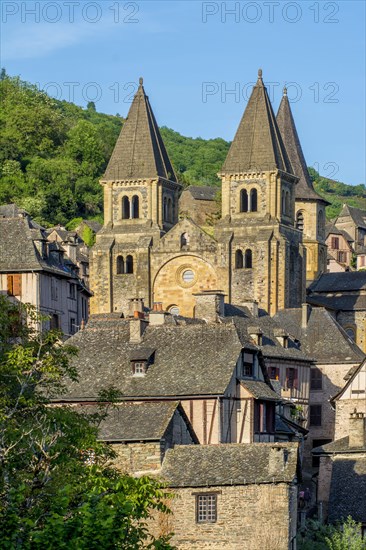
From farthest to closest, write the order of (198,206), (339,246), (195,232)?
(339,246)
(198,206)
(195,232)

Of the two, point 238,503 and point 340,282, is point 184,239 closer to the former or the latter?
point 340,282

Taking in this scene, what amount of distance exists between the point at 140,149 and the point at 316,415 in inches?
1275

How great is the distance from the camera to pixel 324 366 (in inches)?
3346

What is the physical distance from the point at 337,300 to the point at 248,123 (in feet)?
41.7

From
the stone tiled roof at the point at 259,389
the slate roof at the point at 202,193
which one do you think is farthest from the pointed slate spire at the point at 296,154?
the stone tiled roof at the point at 259,389

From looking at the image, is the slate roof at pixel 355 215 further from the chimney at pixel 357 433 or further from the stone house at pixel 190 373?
the stone house at pixel 190 373

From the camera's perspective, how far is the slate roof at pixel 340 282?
113 m

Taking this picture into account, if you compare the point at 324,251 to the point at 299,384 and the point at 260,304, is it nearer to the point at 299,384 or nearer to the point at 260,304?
the point at 260,304

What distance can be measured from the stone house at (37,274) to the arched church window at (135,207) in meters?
29.1

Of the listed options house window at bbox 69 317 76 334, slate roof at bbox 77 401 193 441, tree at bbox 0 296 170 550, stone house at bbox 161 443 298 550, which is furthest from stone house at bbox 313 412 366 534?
house window at bbox 69 317 76 334

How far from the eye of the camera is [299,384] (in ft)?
268

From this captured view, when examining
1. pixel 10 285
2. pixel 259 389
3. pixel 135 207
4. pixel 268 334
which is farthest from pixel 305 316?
pixel 259 389

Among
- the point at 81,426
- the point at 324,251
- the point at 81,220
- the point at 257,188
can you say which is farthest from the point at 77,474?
the point at 81,220

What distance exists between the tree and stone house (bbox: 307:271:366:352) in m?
64.7
